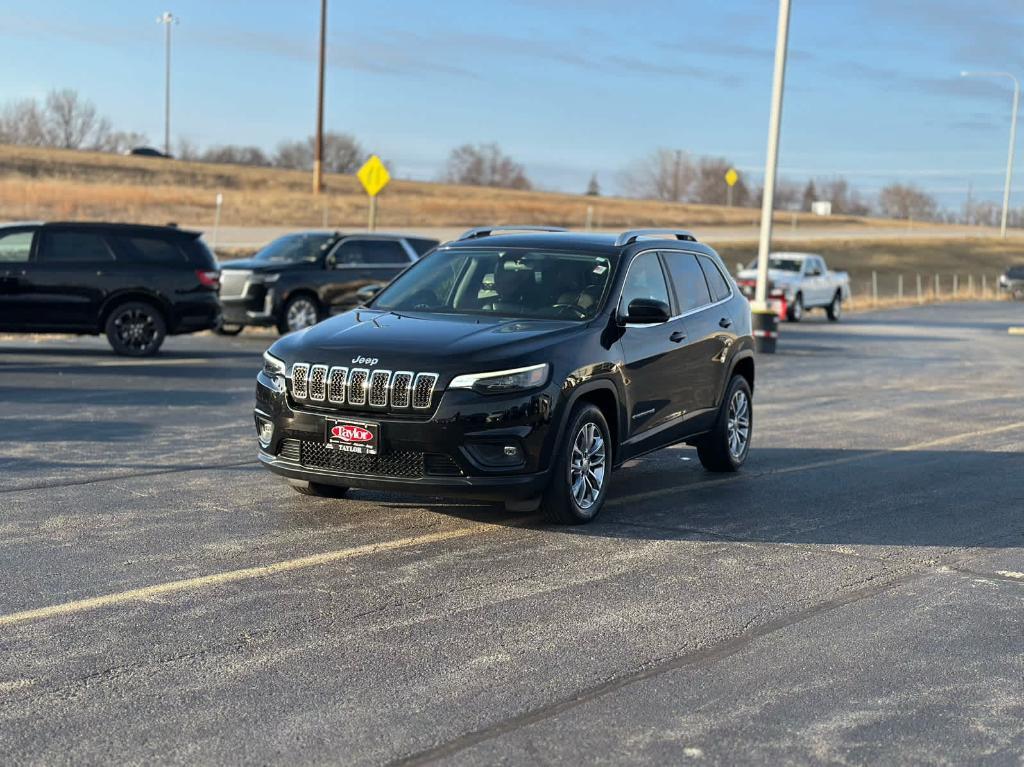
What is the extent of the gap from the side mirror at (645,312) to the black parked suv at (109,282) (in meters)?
11.4

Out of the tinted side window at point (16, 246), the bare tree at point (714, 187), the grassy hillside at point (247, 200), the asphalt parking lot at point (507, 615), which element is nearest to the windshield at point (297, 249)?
the tinted side window at point (16, 246)

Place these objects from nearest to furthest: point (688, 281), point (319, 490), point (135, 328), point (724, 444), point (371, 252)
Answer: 1. point (319, 490)
2. point (688, 281)
3. point (724, 444)
4. point (135, 328)
5. point (371, 252)

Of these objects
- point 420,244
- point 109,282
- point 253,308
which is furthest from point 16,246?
point 420,244

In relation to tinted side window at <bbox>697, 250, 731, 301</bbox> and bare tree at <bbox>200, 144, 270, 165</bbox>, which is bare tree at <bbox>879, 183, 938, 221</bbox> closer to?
bare tree at <bbox>200, 144, 270, 165</bbox>

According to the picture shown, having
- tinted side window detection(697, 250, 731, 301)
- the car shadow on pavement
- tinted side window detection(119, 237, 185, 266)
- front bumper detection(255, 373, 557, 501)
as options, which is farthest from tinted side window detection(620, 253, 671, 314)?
tinted side window detection(119, 237, 185, 266)

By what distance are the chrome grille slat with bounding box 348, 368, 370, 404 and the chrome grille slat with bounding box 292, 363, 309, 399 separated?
0.30 m

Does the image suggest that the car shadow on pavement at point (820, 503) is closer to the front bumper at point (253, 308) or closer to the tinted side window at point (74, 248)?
the tinted side window at point (74, 248)

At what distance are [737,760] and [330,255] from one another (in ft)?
63.2

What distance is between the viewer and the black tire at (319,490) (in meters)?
8.71

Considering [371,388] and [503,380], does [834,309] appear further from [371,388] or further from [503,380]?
[371,388]

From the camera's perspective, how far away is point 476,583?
6.82 m

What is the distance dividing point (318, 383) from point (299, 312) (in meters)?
14.9

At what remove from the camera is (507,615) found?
6250mm

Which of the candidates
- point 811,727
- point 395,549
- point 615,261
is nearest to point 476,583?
point 395,549
